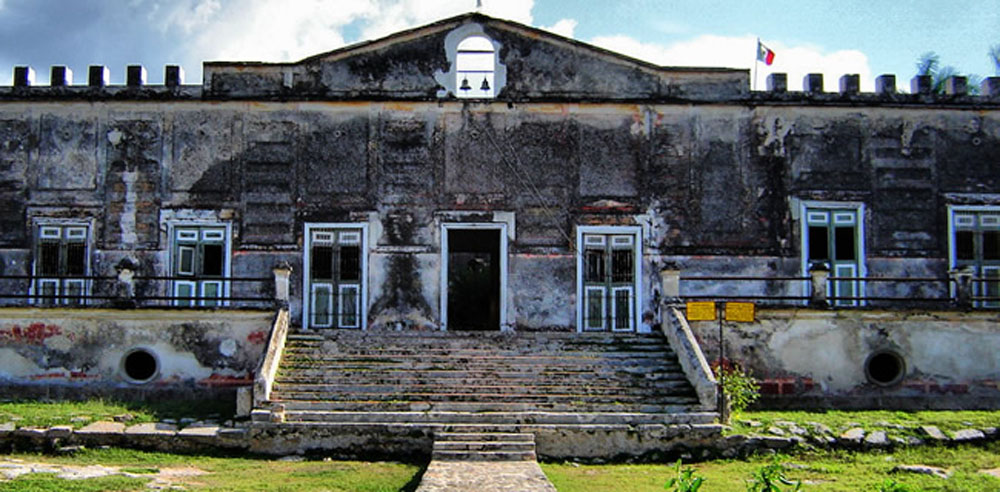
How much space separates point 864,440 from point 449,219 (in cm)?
920

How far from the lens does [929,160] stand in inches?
859

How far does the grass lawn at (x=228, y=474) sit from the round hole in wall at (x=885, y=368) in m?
9.13

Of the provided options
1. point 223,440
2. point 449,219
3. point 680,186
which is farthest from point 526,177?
point 223,440

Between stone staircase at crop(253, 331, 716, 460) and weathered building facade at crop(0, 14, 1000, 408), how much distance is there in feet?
6.45

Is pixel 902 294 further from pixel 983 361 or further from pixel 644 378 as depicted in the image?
pixel 644 378

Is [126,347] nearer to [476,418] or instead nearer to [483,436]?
[476,418]

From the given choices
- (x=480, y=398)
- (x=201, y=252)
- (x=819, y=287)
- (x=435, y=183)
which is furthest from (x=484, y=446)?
(x=201, y=252)


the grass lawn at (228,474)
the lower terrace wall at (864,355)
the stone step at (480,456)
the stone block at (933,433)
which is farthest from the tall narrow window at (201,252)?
the stone block at (933,433)

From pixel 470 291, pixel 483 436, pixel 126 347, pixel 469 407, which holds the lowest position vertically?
pixel 483 436

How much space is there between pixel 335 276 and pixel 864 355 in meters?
10.4

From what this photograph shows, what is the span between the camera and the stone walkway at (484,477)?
1240cm

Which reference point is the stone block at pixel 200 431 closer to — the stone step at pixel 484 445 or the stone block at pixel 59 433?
the stone block at pixel 59 433

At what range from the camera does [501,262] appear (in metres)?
21.0

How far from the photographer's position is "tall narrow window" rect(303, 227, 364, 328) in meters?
20.8
